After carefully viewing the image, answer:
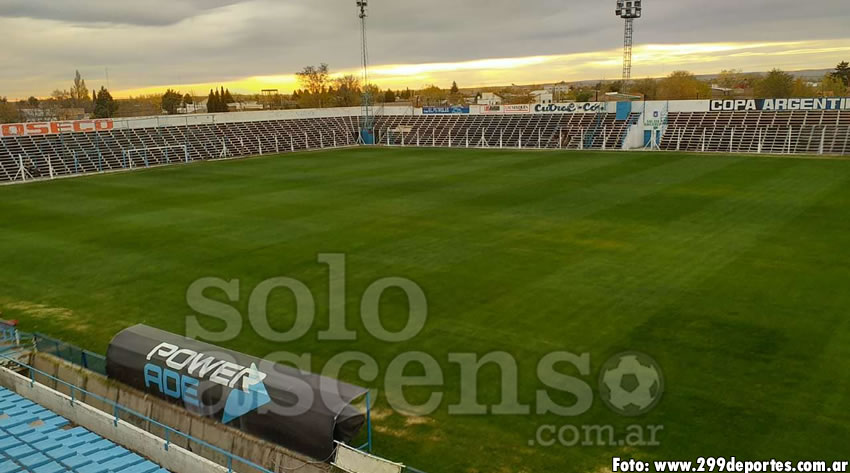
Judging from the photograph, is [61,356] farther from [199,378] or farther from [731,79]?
[731,79]

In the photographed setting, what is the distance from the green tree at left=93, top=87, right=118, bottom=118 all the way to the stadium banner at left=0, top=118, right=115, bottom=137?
218 ft

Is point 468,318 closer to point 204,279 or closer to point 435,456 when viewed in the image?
point 435,456

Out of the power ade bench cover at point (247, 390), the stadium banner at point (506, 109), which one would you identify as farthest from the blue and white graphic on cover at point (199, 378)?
the stadium banner at point (506, 109)

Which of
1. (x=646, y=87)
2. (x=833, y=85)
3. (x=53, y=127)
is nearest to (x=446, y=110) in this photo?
(x=53, y=127)

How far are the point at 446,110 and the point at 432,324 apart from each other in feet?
221

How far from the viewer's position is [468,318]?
18.9 m

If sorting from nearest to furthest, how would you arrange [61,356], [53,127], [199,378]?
[199,378], [61,356], [53,127]

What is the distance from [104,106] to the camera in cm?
13288

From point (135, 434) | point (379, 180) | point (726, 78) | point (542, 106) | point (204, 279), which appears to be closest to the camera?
point (135, 434)

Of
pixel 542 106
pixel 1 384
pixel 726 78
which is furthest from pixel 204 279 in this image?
pixel 726 78

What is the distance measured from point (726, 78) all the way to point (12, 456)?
209 meters

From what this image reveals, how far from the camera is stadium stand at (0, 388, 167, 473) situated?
11789 mm

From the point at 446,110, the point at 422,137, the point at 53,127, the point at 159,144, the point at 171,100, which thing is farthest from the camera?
the point at 171,100

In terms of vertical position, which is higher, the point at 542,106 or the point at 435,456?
the point at 542,106
